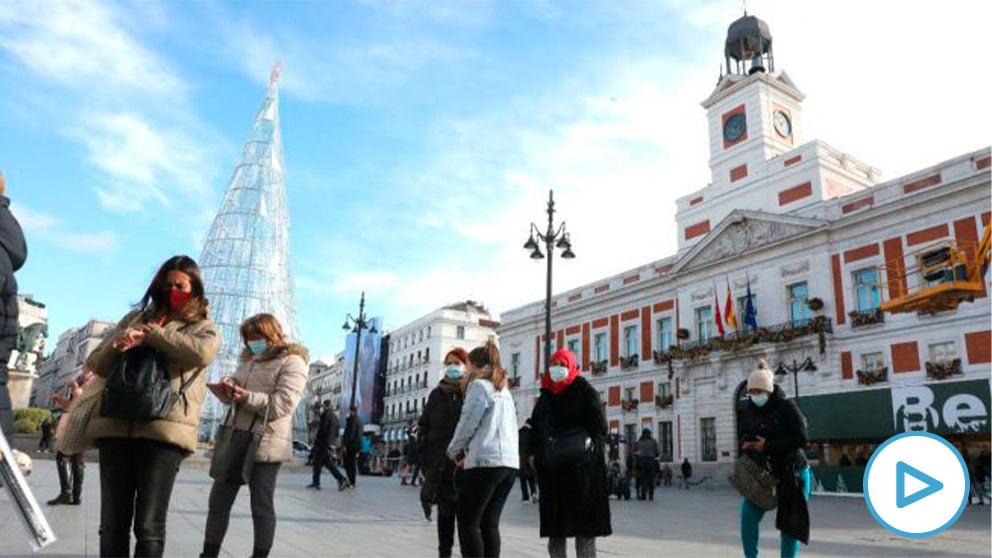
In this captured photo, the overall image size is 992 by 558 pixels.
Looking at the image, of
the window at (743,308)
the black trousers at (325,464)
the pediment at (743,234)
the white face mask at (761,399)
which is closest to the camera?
the white face mask at (761,399)

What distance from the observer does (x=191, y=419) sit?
3475 mm

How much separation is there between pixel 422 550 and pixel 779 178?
99.1ft

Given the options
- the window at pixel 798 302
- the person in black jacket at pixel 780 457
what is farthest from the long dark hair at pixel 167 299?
the window at pixel 798 302

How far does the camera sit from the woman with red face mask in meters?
3.27

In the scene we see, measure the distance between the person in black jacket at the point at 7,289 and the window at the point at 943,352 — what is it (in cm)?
2624

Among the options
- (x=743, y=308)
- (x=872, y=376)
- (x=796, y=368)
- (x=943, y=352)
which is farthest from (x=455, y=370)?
(x=743, y=308)

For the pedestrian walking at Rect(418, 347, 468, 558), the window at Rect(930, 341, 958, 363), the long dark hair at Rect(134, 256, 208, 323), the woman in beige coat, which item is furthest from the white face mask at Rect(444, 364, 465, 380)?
the window at Rect(930, 341, 958, 363)

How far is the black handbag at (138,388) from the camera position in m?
3.23

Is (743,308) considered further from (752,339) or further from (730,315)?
(752,339)

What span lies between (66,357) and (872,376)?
4712 inches

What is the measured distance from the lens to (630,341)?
121 feet

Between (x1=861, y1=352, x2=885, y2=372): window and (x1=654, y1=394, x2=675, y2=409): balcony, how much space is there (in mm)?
9253

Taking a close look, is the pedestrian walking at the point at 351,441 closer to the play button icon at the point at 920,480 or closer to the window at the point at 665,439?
the play button icon at the point at 920,480

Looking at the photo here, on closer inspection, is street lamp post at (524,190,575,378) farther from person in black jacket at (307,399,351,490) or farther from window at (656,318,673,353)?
window at (656,318,673,353)
